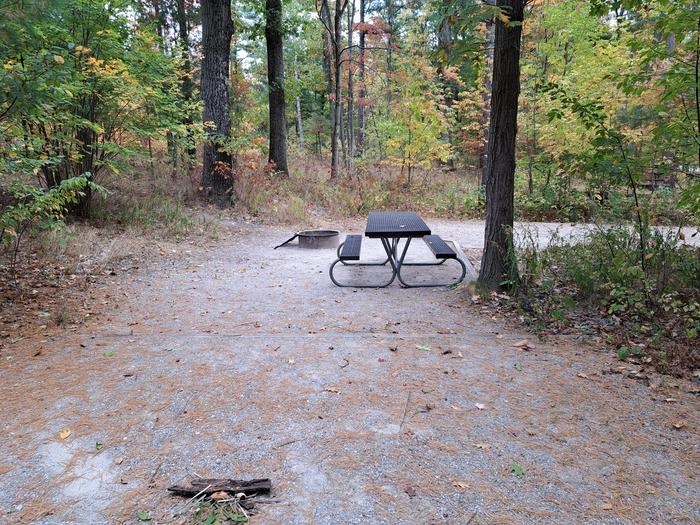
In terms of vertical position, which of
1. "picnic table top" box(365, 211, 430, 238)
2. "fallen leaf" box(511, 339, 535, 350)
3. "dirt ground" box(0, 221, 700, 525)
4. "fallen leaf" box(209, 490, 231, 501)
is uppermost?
"picnic table top" box(365, 211, 430, 238)

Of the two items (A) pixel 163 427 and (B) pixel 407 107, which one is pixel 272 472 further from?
(B) pixel 407 107

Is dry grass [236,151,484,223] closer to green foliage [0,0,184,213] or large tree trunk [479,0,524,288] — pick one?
green foliage [0,0,184,213]

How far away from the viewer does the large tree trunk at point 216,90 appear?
9852 millimetres

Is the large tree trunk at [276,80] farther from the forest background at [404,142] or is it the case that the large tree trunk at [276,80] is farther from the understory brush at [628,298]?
the understory brush at [628,298]

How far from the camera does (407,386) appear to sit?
3354mm

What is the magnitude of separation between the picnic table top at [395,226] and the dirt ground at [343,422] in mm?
1089

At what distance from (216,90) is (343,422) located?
911cm

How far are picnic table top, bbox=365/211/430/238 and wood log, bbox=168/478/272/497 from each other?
373cm

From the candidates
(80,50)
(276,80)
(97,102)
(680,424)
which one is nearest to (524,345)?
(680,424)

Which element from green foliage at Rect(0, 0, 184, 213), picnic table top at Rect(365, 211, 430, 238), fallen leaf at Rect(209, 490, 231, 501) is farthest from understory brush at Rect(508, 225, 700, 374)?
green foliage at Rect(0, 0, 184, 213)

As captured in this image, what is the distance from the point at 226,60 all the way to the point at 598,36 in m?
8.53

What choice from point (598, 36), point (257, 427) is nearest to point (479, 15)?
point (257, 427)

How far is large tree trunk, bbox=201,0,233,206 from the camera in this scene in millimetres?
9852

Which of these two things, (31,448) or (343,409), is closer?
(31,448)
